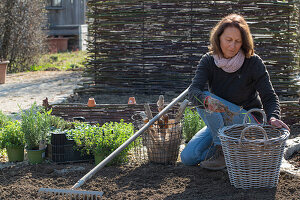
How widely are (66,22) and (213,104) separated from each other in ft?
42.9

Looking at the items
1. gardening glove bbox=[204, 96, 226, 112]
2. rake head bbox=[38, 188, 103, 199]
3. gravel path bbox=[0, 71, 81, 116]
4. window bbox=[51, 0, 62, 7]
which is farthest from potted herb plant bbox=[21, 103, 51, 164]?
window bbox=[51, 0, 62, 7]

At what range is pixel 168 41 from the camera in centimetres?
722

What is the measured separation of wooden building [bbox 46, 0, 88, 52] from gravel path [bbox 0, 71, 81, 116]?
187 inches

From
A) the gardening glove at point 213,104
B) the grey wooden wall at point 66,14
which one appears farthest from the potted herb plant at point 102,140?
the grey wooden wall at point 66,14

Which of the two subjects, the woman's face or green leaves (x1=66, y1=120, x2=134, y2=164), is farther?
green leaves (x1=66, y1=120, x2=134, y2=164)

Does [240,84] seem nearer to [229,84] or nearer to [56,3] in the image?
[229,84]

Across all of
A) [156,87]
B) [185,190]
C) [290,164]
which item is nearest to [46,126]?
[185,190]

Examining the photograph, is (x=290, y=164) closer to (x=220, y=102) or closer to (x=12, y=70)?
(x=220, y=102)

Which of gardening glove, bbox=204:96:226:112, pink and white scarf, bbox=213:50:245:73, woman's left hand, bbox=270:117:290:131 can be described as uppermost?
pink and white scarf, bbox=213:50:245:73

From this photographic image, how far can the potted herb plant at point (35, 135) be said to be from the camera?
3.81m

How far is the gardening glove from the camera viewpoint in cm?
337

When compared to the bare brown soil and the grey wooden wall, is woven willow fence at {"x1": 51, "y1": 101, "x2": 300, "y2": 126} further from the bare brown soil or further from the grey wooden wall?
the grey wooden wall

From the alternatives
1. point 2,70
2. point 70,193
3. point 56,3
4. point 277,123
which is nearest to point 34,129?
point 70,193

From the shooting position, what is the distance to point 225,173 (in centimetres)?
358
